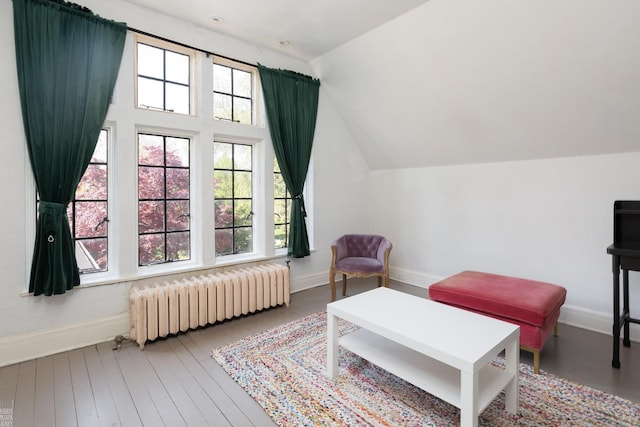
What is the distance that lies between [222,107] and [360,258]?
2390mm

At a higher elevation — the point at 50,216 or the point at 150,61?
the point at 150,61

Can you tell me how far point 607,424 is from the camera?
68.8 inches

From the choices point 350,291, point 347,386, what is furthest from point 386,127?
point 347,386

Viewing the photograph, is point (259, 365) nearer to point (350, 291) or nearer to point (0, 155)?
point (350, 291)

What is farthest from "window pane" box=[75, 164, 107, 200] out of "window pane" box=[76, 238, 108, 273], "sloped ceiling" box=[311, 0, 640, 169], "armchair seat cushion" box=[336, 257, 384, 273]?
"sloped ceiling" box=[311, 0, 640, 169]

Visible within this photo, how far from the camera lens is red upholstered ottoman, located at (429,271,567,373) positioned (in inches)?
88.4

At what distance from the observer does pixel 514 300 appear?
239 centimetres

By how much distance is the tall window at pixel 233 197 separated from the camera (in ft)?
11.5

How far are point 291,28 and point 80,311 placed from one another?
10.6 ft

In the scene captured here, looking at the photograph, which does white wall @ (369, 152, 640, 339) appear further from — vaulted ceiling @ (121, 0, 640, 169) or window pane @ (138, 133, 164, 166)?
window pane @ (138, 133, 164, 166)

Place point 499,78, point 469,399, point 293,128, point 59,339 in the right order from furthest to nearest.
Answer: point 293,128 < point 499,78 < point 59,339 < point 469,399

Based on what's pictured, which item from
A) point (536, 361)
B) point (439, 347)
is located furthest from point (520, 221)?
point (439, 347)

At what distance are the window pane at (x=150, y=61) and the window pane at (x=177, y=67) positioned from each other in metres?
0.06

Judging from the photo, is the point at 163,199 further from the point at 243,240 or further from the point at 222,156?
the point at 243,240
